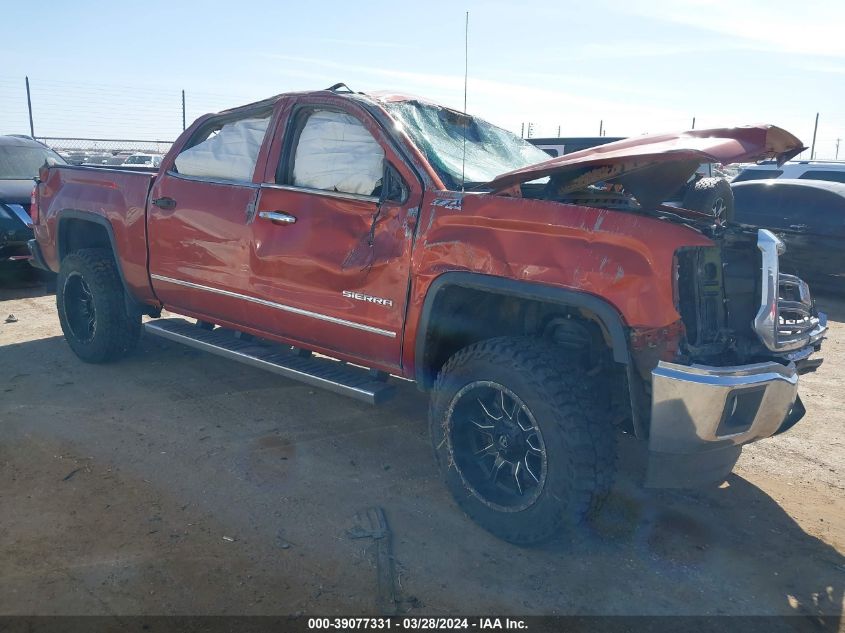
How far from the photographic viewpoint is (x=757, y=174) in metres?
11.3

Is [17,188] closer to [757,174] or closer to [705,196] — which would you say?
[705,196]

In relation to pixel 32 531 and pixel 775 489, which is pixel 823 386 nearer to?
pixel 775 489

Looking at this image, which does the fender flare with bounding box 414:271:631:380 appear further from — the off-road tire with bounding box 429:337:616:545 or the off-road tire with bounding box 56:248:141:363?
the off-road tire with bounding box 56:248:141:363

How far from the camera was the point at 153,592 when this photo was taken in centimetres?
276

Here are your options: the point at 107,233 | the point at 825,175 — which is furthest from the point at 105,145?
the point at 825,175

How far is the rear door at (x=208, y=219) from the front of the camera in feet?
14.1

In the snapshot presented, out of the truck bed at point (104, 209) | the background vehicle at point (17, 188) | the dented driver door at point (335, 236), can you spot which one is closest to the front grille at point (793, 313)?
the dented driver door at point (335, 236)

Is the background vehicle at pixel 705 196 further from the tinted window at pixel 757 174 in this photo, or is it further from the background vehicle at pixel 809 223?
the tinted window at pixel 757 174

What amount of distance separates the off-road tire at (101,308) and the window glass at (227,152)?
1129mm

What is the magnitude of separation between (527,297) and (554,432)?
607mm

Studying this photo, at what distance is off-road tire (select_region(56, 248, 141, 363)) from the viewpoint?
5309mm

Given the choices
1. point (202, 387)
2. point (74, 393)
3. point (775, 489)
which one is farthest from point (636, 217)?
point (74, 393)

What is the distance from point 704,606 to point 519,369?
1.22 metres

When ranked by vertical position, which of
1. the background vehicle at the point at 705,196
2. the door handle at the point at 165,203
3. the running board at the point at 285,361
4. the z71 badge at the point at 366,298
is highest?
the background vehicle at the point at 705,196
